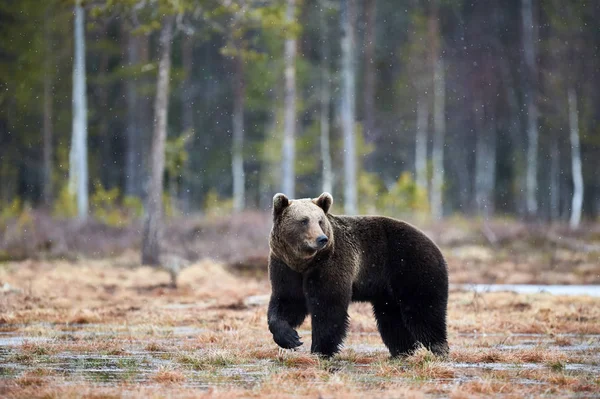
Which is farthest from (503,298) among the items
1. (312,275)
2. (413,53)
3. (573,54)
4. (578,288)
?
(413,53)

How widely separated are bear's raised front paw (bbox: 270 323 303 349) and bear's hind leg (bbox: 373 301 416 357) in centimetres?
116

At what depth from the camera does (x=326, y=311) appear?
7.92 m

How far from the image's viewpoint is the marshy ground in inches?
255

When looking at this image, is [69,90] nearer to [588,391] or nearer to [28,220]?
[28,220]

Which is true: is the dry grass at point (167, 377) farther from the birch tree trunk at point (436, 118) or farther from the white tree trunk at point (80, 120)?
the birch tree trunk at point (436, 118)

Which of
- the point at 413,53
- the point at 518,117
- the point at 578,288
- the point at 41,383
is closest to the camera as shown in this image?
the point at 41,383

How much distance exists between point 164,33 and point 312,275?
35.9ft

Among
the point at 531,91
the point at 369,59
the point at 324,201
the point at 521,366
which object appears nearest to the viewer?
the point at 521,366

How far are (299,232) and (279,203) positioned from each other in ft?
1.49

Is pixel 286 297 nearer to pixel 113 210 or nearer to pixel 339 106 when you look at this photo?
pixel 113 210

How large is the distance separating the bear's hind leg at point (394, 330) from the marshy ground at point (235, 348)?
16 centimetres

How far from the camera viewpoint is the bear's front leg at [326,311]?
312 inches

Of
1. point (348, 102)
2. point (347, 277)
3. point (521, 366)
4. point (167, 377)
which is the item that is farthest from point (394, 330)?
point (348, 102)

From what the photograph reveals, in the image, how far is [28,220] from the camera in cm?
2198
